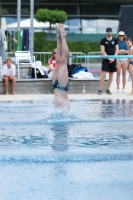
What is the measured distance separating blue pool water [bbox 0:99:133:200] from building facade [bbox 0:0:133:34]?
42311 millimetres

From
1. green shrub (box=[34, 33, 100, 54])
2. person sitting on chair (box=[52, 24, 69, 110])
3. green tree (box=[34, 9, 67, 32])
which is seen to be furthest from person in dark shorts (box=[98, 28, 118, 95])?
green tree (box=[34, 9, 67, 32])

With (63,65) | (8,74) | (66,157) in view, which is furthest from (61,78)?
(8,74)

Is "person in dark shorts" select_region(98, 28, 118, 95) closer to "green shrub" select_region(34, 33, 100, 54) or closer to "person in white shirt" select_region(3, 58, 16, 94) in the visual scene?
"person in white shirt" select_region(3, 58, 16, 94)

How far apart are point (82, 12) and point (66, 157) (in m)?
49.0

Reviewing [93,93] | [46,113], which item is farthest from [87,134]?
[93,93]

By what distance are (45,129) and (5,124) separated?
35.2 inches

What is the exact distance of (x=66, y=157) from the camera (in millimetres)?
6355

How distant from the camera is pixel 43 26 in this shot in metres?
48.6

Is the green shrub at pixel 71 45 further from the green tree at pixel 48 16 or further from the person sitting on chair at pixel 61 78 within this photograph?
the person sitting on chair at pixel 61 78

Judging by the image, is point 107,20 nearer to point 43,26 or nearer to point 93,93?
point 43,26

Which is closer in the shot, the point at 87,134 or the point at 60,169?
the point at 60,169

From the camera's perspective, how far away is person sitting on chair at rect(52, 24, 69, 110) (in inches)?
395

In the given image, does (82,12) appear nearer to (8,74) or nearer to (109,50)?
→ (8,74)

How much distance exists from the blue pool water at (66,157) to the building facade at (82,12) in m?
42.3
